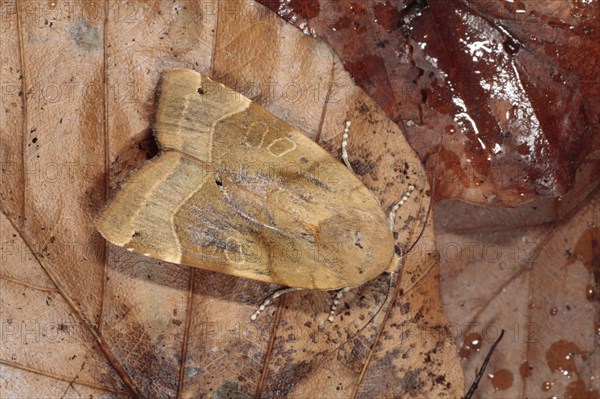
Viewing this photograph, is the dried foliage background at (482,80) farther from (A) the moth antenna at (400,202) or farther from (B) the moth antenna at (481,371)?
(B) the moth antenna at (481,371)

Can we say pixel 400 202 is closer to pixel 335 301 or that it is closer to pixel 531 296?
pixel 335 301

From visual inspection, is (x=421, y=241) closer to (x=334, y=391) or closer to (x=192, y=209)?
(x=334, y=391)

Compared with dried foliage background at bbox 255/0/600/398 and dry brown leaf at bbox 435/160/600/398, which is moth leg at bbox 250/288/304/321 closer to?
dried foliage background at bbox 255/0/600/398

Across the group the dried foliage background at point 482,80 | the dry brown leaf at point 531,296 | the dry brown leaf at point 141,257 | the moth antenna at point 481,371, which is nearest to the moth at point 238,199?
the dry brown leaf at point 141,257

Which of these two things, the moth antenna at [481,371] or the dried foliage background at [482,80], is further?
the moth antenna at [481,371]

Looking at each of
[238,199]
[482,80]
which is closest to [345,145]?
[238,199]

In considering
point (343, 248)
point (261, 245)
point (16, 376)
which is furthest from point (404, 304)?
point (16, 376)
